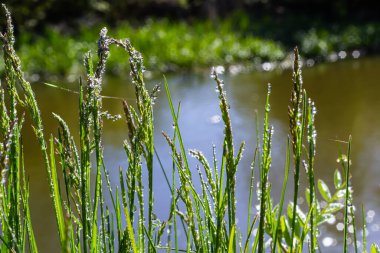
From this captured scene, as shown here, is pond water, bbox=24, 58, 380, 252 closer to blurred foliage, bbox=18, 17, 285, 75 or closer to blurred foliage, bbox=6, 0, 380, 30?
blurred foliage, bbox=18, 17, 285, 75

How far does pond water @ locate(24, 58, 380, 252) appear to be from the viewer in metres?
3.07

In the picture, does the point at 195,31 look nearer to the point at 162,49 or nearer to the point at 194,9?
the point at 162,49

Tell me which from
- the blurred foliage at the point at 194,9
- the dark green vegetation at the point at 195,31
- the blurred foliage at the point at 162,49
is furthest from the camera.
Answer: the blurred foliage at the point at 194,9

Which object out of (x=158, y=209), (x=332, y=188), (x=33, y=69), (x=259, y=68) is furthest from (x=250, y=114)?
(x=33, y=69)

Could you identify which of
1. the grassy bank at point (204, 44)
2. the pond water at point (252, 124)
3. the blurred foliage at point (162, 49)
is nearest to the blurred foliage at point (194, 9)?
the grassy bank at point (204, 44)

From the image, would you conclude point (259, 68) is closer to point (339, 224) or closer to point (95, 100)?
point (339, 224)

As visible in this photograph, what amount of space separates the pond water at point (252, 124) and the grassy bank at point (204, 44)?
0.44 metres

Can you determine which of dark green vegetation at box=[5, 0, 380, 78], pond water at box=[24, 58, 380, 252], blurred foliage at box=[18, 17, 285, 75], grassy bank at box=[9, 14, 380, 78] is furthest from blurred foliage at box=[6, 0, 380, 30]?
pond water at box=[24, 58, 380, 252]

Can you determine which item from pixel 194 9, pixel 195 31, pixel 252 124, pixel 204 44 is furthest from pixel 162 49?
pixel 252 124

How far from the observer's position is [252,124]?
445cm

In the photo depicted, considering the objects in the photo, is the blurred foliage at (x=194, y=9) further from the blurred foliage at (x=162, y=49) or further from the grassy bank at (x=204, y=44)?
Result: the blurred foliage at (x=162, y=49)

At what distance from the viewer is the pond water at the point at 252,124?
307cm

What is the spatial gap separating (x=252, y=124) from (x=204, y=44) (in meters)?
3.22

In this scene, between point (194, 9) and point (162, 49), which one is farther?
point (194, 9)
